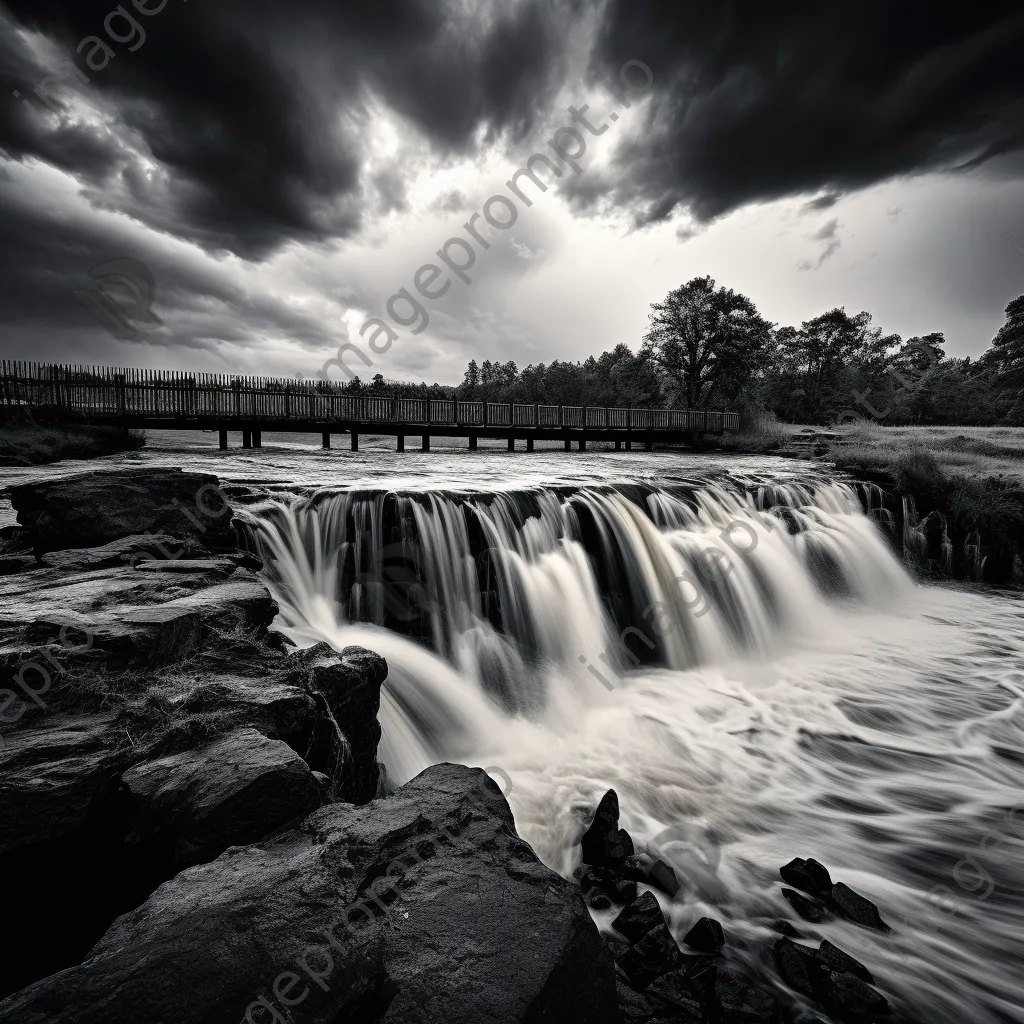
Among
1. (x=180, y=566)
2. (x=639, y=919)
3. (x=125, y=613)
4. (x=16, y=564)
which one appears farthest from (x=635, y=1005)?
(x=16, y=564)

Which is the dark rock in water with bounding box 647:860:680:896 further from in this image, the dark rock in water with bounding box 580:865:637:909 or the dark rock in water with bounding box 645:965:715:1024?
the dark rock in water with bounding box 645:965:715:1024

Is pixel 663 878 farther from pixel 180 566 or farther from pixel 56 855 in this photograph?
pixel 180 566

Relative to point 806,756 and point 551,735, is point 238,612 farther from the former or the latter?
point 806,756

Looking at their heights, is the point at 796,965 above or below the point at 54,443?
below

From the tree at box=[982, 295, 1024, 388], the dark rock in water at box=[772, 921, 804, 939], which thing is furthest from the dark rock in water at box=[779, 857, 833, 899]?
the tree at box=[982, 295, 1024, 388]

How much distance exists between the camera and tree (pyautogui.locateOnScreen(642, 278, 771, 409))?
43438 millimetres

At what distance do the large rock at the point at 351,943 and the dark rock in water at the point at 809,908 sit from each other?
2.53 m

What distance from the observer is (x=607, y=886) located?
3672 millimetres

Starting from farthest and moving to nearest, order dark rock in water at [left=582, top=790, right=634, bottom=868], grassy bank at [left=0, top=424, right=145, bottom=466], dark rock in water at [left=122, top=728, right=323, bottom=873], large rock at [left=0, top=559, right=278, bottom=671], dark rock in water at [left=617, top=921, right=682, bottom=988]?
grassy bank at [left=0, top=424, right=145, bottom=466]
dark rock in water at [left=582, top=790, right=634, bottom=868]
large rock at [left=0, top=559, right=278, bottom=671]
dark rock in water at [left=617, top=921, right=682, bottom=988]
dark rock in water at [left=122, top=728, right=323, bottom=873]

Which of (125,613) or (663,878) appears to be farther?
(663,878)

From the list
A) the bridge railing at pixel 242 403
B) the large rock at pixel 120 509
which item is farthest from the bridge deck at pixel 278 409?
the large rock at pixel 120 509

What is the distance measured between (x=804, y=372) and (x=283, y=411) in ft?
194

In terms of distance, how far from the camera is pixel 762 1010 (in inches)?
109

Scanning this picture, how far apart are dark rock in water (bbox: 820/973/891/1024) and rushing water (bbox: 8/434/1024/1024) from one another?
0.84ft
